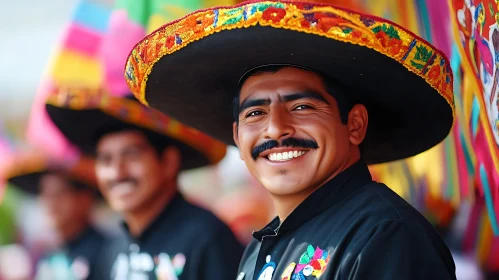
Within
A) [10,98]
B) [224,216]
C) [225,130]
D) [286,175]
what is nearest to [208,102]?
[225,130]

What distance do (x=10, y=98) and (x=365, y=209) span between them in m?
4.74

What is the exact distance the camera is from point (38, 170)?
5.35m

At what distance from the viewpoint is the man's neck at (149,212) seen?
13.2ft

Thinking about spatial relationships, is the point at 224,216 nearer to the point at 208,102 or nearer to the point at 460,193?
the point at 460,193

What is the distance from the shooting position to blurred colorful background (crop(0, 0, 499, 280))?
2660 mm

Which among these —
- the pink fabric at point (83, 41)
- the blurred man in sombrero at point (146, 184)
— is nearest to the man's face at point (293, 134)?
the blurred man in sombrero at point (146, 184)

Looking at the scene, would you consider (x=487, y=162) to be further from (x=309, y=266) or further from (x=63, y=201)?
(x=63, y=201)

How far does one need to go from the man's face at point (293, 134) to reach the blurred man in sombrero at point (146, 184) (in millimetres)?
1247

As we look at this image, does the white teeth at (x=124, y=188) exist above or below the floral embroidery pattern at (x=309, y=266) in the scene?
above

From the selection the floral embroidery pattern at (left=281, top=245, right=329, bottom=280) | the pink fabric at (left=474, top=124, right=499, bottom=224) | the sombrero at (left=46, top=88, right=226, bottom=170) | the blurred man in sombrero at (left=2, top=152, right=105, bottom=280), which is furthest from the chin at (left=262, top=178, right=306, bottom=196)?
the blurred man in sombrero at (left=2, top=152, right=105, bottom=280)

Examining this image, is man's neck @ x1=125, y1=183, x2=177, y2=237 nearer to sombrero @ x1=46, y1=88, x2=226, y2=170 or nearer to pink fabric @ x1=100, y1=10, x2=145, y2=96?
sombrero @ x1=46, y1=88, x2=226, y2=170

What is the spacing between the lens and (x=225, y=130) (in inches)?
131

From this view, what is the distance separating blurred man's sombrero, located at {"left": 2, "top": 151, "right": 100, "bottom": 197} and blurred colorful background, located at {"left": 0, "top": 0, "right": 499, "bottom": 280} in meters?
0.10

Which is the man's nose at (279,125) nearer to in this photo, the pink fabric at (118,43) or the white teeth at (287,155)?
the white teeth at (287,155)
